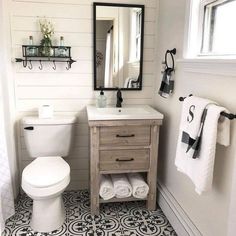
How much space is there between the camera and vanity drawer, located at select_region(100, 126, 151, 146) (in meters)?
2.09

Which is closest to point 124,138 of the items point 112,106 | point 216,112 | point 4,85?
point 112,106

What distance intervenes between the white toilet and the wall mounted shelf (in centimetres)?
54

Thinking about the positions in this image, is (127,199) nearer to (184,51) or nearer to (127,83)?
(127,83)

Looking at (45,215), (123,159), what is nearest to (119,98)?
(123,159)

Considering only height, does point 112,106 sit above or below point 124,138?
above

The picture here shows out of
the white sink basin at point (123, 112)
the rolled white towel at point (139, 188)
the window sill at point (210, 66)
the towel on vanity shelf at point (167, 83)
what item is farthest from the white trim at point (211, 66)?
the rolled white towel at point (139, 188)

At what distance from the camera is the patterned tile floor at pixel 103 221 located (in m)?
2.01

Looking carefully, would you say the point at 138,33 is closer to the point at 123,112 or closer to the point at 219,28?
the point at 123,112

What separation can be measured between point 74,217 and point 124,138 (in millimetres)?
832

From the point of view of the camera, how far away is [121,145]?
2.13 metres

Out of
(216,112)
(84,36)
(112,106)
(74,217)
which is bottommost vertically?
(74,217)

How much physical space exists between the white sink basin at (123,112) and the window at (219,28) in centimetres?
66

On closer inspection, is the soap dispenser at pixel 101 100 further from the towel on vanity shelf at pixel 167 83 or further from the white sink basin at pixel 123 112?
the towel on vanity shelf at pixel 167 83

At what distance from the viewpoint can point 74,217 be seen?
221 cm
